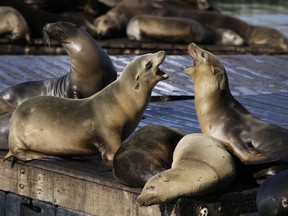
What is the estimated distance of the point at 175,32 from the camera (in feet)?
51.0

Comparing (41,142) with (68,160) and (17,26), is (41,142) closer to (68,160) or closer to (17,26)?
(68,160)

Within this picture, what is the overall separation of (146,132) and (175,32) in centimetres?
970

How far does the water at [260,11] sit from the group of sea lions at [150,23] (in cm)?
432

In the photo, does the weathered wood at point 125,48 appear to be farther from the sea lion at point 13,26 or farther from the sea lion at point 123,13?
the sea lion at point 123,13

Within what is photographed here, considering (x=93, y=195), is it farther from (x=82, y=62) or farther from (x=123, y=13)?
(x=123, y=13)

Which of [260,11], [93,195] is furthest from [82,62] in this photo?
[260,11]

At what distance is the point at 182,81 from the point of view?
10.0 metres

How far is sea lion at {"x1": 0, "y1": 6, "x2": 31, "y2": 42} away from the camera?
46.2 ft

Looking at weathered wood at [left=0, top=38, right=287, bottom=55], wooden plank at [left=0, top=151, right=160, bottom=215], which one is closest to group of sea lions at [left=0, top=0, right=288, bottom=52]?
weathered wood at [left=0, top=38, right=287, bottom=55]

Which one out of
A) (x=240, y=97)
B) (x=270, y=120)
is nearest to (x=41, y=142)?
(x=270, y=120)

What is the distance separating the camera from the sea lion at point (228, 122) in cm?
582

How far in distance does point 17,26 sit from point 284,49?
381 cm

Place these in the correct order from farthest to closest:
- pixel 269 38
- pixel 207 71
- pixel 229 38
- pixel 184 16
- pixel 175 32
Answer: pixel 184 16 → pixel 269 38 → pixel 229 38 → pixel 175 32 → pixel 207 71

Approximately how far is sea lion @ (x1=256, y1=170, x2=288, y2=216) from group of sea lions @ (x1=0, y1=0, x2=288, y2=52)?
927 centimetres
